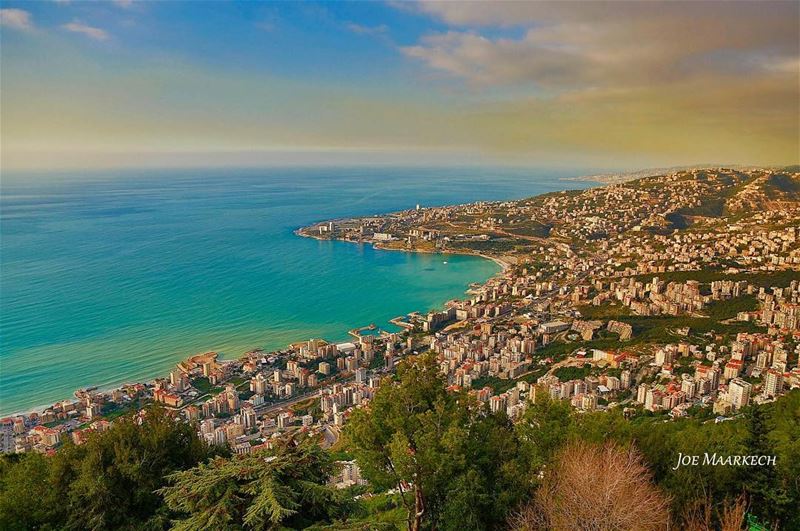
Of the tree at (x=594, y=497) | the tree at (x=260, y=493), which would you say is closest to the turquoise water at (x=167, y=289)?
the tree at (x=260, y=493)

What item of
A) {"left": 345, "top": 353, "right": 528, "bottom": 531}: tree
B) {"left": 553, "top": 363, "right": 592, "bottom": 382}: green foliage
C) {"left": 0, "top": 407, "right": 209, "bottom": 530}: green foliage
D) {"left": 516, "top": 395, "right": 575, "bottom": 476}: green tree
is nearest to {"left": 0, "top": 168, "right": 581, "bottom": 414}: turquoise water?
{"left": 553, "top": 363, "right": 592, "bottom": 382}: green foliage

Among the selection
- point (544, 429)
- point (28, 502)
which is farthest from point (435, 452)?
point (28, 502)

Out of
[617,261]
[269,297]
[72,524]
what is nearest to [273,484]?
[72,524]

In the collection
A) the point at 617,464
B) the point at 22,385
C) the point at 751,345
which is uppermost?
the point at 617,464

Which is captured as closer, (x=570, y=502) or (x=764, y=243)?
(x=570, y=502)

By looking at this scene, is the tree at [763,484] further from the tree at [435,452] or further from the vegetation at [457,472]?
the tree at [435,452]

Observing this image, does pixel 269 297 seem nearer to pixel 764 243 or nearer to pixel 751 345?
pixel 751 345

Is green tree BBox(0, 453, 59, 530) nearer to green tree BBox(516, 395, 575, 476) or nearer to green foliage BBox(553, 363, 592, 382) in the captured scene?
green tree BBox(516, 395, 575, 476)

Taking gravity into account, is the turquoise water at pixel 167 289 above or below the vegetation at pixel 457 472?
below
